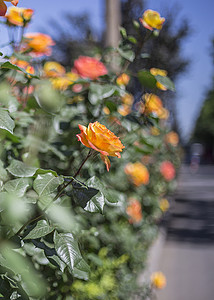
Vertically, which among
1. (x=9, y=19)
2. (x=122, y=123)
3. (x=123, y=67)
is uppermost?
(x=9, y=19)

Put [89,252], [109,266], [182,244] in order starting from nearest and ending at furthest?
[89,252]
[109,266]
[182,244]

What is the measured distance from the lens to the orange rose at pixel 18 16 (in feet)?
4.48

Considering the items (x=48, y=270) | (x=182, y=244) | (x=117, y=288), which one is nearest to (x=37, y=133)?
(x=48, y=270)

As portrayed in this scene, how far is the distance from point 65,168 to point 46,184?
0.72 m

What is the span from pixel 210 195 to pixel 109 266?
880cm

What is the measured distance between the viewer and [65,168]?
1.59 meters

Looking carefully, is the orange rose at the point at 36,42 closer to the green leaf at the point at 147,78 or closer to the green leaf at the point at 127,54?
the green leaf at the point at 127,54

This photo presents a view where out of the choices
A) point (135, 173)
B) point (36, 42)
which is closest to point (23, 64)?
point (36, 42)

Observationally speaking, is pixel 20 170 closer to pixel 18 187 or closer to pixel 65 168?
pixel 18 187

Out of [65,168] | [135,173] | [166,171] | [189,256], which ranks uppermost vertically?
[65,168]

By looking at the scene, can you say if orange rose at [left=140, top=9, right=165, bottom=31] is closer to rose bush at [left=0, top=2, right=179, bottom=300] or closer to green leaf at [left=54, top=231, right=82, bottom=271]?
rose bush at [left=0, top=2, right=179, bottom=300]

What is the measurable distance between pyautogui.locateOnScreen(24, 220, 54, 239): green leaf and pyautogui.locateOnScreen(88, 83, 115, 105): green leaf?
0.63 meters

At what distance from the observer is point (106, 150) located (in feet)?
2.84

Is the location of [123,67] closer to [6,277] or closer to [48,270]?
[48,270]
